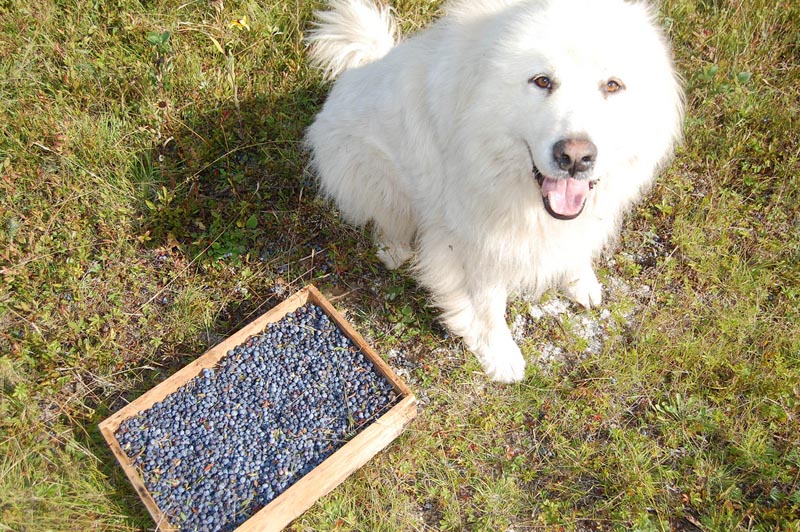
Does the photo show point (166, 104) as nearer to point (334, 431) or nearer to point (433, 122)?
point (433, 122)

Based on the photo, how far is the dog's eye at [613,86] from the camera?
1703mm

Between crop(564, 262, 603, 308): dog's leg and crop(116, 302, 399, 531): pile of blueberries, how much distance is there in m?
1.08

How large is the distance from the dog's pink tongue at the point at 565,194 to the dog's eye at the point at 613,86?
0.27 m

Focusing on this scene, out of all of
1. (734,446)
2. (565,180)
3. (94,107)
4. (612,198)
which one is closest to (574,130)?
(565,180)

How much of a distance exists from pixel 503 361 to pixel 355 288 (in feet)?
2.65

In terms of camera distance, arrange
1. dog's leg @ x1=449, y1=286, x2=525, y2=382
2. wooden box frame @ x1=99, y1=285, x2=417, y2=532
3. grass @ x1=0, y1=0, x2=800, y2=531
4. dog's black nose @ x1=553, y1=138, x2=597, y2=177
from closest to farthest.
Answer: dog's black nose @ x1=553, y1=138, x2=597, y2=177
wooden box frame @ x1=99, y1=285, x2=417, y2=532
grass @ x1=0, y1=0, x2=800, y2=531
dog's leg @ x1=449, y1=286, x2=525, y2=382

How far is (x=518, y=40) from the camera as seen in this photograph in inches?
66.4

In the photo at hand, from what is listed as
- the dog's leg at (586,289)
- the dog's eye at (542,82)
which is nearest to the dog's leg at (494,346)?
the dog's leg at (586,289)

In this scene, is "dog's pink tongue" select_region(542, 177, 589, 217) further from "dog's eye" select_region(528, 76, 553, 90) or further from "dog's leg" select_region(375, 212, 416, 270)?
"dog's leg" select_region(375, 212, 416, 270)

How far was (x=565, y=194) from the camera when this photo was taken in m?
1.85

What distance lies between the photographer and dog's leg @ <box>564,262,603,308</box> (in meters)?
2.77

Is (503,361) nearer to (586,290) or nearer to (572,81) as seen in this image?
(586,290)

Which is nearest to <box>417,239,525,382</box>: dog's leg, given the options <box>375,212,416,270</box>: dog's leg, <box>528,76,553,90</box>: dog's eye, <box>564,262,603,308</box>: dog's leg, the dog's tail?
<box>375,212,416,270</box>: dog's leg

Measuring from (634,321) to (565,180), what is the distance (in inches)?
49.9
